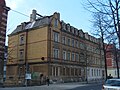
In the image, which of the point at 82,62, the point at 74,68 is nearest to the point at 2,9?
the point at 74,68

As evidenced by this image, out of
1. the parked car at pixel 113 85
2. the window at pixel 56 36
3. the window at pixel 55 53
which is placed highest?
the window at pixel 56 36

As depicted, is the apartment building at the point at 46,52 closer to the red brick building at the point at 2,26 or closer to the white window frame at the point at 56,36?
the white window frame at the point at 56,36

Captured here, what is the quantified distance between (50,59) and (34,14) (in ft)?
48.5

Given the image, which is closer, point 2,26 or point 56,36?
point 2,26

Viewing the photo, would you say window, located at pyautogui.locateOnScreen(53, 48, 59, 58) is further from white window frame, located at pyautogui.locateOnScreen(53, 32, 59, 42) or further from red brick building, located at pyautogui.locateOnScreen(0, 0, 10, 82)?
red brick building, located at pyautogui.locateOnScreen(0, 0, 10, 82)

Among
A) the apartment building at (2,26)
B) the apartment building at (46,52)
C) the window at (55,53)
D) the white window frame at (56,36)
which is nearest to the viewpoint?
the apartment building at (2,26)

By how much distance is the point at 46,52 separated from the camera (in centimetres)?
5178

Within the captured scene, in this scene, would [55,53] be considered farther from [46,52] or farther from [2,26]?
[2,26]

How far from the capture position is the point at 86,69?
223ft

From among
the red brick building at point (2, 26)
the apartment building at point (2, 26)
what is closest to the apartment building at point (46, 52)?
the apartment building at point (2, 26)

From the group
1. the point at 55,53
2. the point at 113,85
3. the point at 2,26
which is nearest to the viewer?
the point at 113,85

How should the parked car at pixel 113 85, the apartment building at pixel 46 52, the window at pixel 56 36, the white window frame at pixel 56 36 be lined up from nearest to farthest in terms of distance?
the parked car at pixel 113 85 → the apartment building at pixel 46 52 → the white window frame at pixel 56 36 → the window at pixel 56 36

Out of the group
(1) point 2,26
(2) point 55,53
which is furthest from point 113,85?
(2) point 55,53

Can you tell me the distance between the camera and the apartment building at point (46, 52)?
2041 inches
